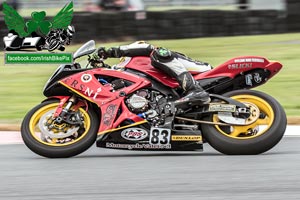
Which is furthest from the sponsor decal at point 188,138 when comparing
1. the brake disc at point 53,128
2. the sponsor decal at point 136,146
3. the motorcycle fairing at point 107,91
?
the brake disc at point 53,128

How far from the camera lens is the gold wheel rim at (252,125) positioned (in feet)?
23.3

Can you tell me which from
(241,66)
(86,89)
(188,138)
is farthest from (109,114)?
(241,66)

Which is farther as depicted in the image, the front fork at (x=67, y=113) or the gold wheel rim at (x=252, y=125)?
Answer: the front fork at (x=67, y=113)

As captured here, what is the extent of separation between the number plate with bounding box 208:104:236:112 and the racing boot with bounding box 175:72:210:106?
0.07 meters

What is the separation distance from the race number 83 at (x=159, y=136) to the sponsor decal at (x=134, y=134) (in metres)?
0.07

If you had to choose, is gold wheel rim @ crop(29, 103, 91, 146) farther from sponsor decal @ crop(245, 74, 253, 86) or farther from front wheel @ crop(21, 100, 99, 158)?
sponsor decal @ crop(245, 74, 253, 86)

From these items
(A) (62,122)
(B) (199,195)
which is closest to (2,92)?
(A) (62,122)

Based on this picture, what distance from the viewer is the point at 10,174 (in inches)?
261

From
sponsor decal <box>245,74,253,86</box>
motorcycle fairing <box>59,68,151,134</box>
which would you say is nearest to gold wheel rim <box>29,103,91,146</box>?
motorcycle fairing <box>59,68,151,134</box>

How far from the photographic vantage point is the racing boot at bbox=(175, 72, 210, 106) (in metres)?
7.14

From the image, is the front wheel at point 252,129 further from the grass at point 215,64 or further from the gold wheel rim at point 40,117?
the grass at point 215,64

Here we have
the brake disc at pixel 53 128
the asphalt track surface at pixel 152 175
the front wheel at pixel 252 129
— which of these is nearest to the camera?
the asphalt track surface at pixel 152 175

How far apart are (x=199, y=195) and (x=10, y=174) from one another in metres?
1.88

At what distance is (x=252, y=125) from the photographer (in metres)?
7.16
